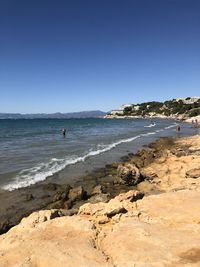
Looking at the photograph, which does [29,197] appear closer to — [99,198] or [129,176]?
[99,198]

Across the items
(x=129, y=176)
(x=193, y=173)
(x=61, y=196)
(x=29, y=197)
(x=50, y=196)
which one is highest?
(x=193, y=173)

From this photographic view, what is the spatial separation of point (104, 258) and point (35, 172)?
17883mm

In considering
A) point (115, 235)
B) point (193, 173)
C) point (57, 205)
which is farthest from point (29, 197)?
point (115, 235)

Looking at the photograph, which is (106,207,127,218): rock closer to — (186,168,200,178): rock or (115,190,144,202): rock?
(115,190,144,202): rock

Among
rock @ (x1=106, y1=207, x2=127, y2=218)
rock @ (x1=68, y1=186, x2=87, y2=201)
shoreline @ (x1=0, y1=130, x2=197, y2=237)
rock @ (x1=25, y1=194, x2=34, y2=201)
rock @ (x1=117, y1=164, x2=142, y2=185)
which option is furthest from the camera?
rock @ (x1=117, y1=164, x2=142, y2=185)

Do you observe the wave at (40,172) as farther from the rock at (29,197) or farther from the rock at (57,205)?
the rock at (57,205)

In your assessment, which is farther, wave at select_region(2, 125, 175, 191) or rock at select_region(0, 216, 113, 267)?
wave at select_region(2, 125, 175, 191)

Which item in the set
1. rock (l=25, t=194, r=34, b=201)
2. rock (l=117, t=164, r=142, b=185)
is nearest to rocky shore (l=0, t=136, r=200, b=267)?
rock (l=25, t=194, r=34, b=201)

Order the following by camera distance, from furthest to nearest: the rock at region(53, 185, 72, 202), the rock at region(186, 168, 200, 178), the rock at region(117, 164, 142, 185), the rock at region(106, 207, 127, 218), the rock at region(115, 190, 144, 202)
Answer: the rock at region(117, 164, 142, 185)
the rock at region(186, 168, 200, 178)
the rock at region(53, 185, 72, 202)
the rock at region(115, 190, 144, 202)
the rock at region(106, 207, 127, 218)

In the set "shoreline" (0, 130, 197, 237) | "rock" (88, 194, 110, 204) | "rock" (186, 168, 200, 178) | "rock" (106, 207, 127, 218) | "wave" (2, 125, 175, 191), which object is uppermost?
"rock" (106, 207, 127, 218)

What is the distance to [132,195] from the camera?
11.6 meters

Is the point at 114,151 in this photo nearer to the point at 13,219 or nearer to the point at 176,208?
the point at 13,219

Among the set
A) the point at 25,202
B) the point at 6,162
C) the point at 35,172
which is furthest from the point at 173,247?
the point at 6,162

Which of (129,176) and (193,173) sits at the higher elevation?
(193,173)
